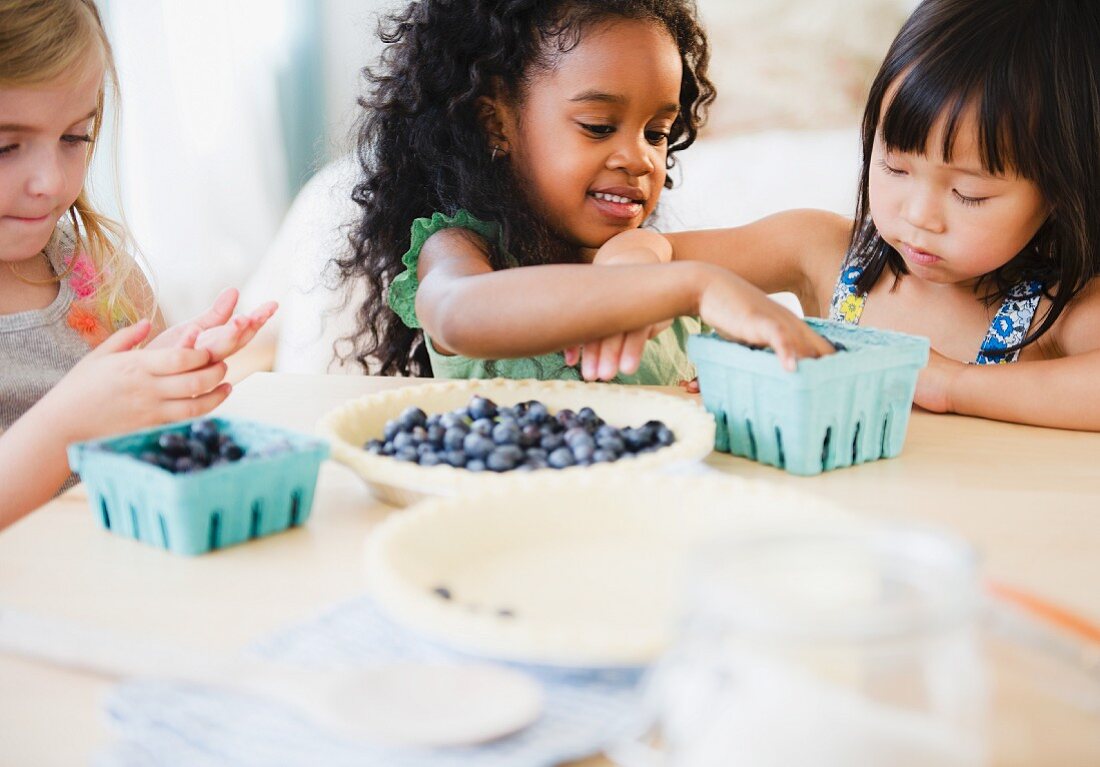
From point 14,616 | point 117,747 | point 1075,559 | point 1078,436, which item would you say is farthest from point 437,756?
point 1078,436

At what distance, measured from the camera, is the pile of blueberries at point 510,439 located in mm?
827

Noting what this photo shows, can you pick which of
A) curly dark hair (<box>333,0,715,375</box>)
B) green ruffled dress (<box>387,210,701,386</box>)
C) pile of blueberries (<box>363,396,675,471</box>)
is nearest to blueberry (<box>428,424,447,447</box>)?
pile of blueberries (<box>363,396,675,471</box>)

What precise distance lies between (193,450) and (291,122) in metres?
2.41

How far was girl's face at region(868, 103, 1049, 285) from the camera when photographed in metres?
1.31

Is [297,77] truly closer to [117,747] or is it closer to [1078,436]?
[1078,436]

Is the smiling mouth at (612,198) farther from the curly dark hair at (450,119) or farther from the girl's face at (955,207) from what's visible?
the girl's face at (955,207)

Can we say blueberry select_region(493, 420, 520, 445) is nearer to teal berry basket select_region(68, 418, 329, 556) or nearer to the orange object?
teal berry basket select_region(68, 418, 329, 556)

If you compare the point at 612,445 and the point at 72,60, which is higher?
the point at 72,60

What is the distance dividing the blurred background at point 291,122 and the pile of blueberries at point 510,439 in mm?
1525

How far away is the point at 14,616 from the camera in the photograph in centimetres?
60

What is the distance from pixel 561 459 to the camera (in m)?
0.83

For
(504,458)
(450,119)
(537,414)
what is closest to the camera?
(504,458)

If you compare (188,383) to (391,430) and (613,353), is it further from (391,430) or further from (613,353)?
(613,353)

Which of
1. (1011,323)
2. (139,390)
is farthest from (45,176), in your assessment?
(1011,323)
